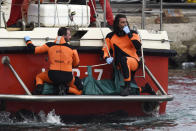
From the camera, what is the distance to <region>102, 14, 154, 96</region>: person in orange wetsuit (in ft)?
30.9

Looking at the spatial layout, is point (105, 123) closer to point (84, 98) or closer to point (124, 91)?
point (124, 91)

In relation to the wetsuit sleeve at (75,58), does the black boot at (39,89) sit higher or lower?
lower

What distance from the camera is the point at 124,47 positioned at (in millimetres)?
9531

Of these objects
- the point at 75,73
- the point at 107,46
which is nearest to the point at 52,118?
the point at 75,73

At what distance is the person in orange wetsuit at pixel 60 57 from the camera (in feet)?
30.0

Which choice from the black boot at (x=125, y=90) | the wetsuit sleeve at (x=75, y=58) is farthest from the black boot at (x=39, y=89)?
the black boot at (x=125, y=90)

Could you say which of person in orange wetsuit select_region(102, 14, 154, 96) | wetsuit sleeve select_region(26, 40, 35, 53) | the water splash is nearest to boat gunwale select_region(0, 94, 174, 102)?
person in orange wetsuit select_region(102, 14, 154, 96)

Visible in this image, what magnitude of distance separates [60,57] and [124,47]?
991 mm

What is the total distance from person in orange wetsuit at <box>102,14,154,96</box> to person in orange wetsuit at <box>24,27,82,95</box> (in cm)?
54

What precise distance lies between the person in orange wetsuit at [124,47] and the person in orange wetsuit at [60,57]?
1.78 ft

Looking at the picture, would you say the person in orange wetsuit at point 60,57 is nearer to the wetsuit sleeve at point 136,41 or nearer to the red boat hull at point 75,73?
the red boat hull at point 75,73

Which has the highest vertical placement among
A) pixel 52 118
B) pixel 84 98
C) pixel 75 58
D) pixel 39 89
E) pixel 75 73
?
pixel 75 58

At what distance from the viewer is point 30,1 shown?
10438 mm

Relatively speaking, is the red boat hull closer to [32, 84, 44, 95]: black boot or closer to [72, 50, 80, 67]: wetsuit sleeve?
[32, 84, 44, 95]: black boot
